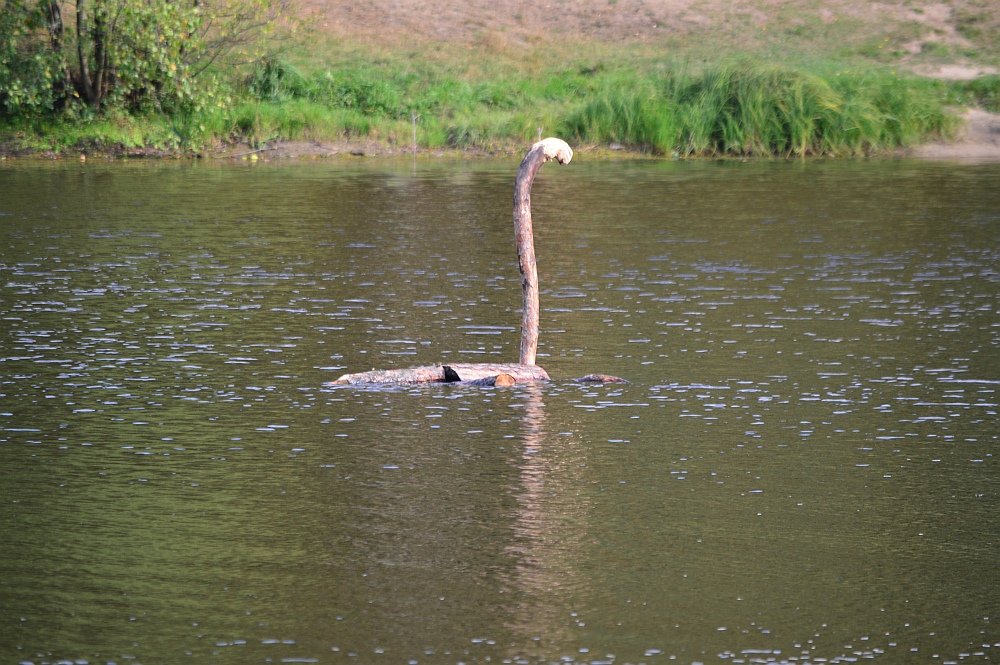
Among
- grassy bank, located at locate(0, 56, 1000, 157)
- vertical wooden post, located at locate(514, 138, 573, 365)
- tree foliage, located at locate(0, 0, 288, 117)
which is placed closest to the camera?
vertical wooden post, located at locate(514, 138, 573, 365)

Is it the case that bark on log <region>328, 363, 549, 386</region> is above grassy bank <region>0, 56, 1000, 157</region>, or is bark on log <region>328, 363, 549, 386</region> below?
below

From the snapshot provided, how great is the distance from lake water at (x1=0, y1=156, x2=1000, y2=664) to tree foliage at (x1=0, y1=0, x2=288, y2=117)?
13434 millimetres

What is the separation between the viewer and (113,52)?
36125 millimetres

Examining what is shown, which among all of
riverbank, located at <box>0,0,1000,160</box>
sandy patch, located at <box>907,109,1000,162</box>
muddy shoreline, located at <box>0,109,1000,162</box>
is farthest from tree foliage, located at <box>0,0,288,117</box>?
sandy patch, located at <box>907,109,1000,162</box>

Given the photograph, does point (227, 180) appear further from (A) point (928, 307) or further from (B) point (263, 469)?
(B) point (263, 469)

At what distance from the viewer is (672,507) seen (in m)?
10.1

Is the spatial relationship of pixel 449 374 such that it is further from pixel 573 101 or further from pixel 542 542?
pixel 573 101

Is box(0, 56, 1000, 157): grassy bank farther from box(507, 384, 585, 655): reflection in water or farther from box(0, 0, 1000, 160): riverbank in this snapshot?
box(507, 384, 585, 655): reflection in water

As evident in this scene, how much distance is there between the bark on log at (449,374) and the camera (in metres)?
13.6

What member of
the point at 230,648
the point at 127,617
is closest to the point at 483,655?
the point at 230,648

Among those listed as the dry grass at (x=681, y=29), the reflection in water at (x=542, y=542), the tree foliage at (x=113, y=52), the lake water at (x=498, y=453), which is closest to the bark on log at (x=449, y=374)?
the lake water at (x=498, y=453)

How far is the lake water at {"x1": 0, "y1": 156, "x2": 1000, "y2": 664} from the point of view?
815 centimetres

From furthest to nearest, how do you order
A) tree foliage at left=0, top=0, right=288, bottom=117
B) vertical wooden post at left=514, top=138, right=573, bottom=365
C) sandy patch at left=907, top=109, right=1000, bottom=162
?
1. sandy patch at left=907, top=109, right=1000, bottom=162
2. tree foliage at left=0, top=0, right=288, bottom=117
3. vertical wooden post at left=514, top=138, right=573, bottom=365

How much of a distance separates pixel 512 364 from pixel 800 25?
3388 cm
